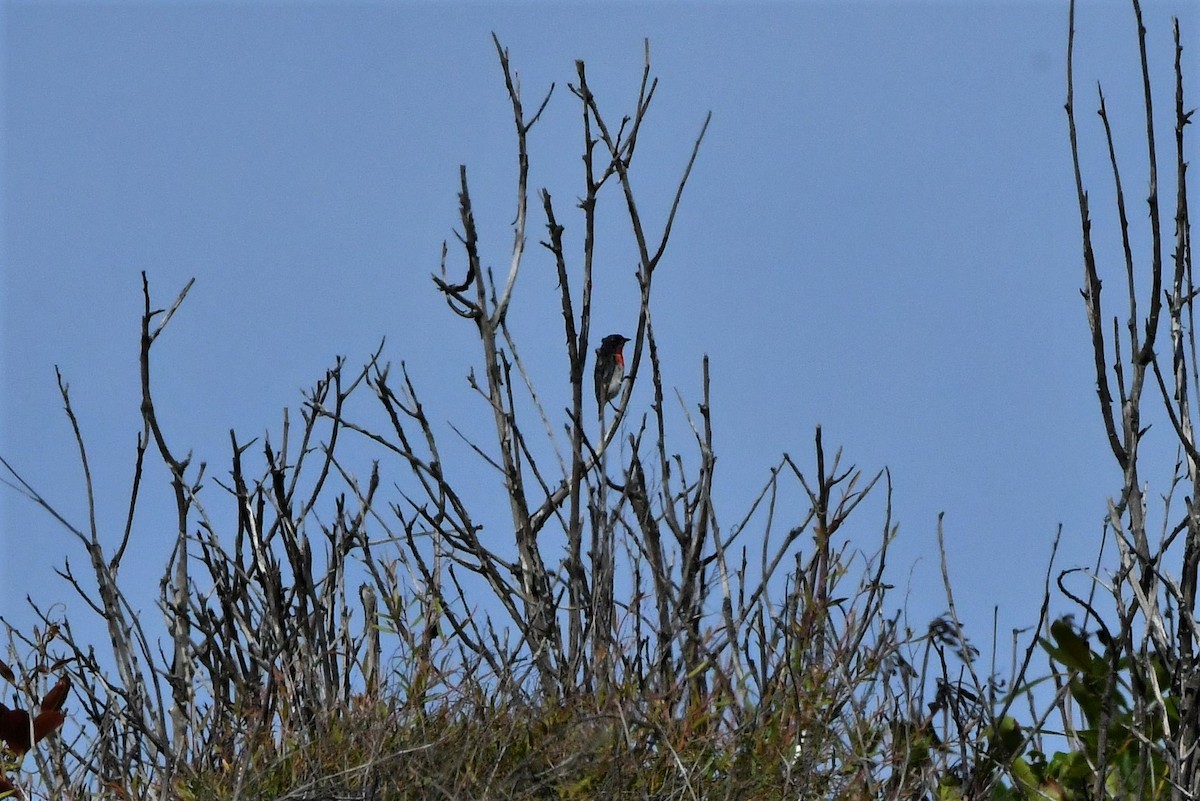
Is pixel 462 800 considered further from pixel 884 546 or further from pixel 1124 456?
pixel 1124 456

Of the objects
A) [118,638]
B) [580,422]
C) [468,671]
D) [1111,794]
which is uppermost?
[580,422]

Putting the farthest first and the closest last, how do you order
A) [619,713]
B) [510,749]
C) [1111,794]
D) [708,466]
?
[708,466]
[1111,794]
[510,749]
[619,713]

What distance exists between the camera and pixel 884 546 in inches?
152

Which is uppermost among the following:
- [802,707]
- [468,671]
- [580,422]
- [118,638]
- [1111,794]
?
[580,422]

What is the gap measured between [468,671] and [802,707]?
33.1 inches

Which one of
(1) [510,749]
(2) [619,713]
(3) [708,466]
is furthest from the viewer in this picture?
(3) [708,466]

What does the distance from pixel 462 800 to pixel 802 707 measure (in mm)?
878

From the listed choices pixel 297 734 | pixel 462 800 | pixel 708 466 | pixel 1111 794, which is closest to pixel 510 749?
pixel 462 800

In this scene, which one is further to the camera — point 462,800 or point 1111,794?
point 1111,794

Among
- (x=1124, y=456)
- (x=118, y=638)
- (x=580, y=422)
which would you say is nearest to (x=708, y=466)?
(x=580, y=422)

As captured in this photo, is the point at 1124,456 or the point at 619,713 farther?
the point at 1124,456

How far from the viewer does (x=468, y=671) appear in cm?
361

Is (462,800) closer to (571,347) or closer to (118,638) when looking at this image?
(118,638)

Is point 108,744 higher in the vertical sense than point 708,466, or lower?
lower
